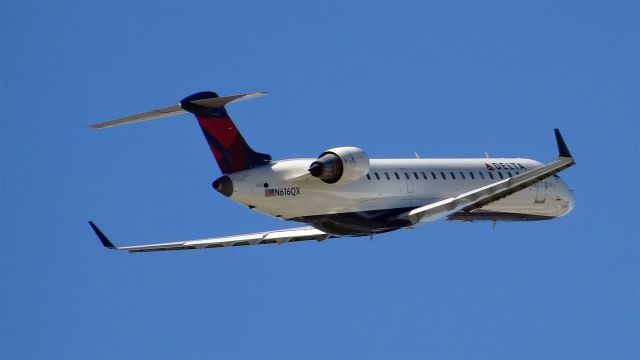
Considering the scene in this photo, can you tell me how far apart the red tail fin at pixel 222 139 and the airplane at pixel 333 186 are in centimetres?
3

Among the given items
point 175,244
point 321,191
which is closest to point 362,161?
point 321,191

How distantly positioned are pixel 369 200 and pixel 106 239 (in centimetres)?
787

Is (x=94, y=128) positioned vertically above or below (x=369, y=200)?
above

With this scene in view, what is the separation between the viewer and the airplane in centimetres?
3784

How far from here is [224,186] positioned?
37.7 m

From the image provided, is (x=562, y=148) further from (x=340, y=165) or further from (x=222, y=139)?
(x=222, y=139)

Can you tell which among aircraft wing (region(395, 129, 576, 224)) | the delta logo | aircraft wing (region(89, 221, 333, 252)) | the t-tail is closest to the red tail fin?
the t-tail

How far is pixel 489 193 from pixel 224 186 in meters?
7.56

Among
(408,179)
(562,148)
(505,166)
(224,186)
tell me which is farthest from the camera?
(505,166)

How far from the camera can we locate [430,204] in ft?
135


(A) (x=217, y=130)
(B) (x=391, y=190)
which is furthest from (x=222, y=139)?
(B) (x=391, y=190)

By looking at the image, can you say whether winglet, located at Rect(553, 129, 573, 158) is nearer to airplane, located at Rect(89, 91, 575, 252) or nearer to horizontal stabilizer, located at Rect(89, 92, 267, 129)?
airplane, located at Rect(89, 91, 575, 252)

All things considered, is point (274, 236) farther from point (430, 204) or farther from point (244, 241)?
point (430, 204)

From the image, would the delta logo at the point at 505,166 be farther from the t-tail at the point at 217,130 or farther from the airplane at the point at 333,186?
the t-tail at the point at 217,130
